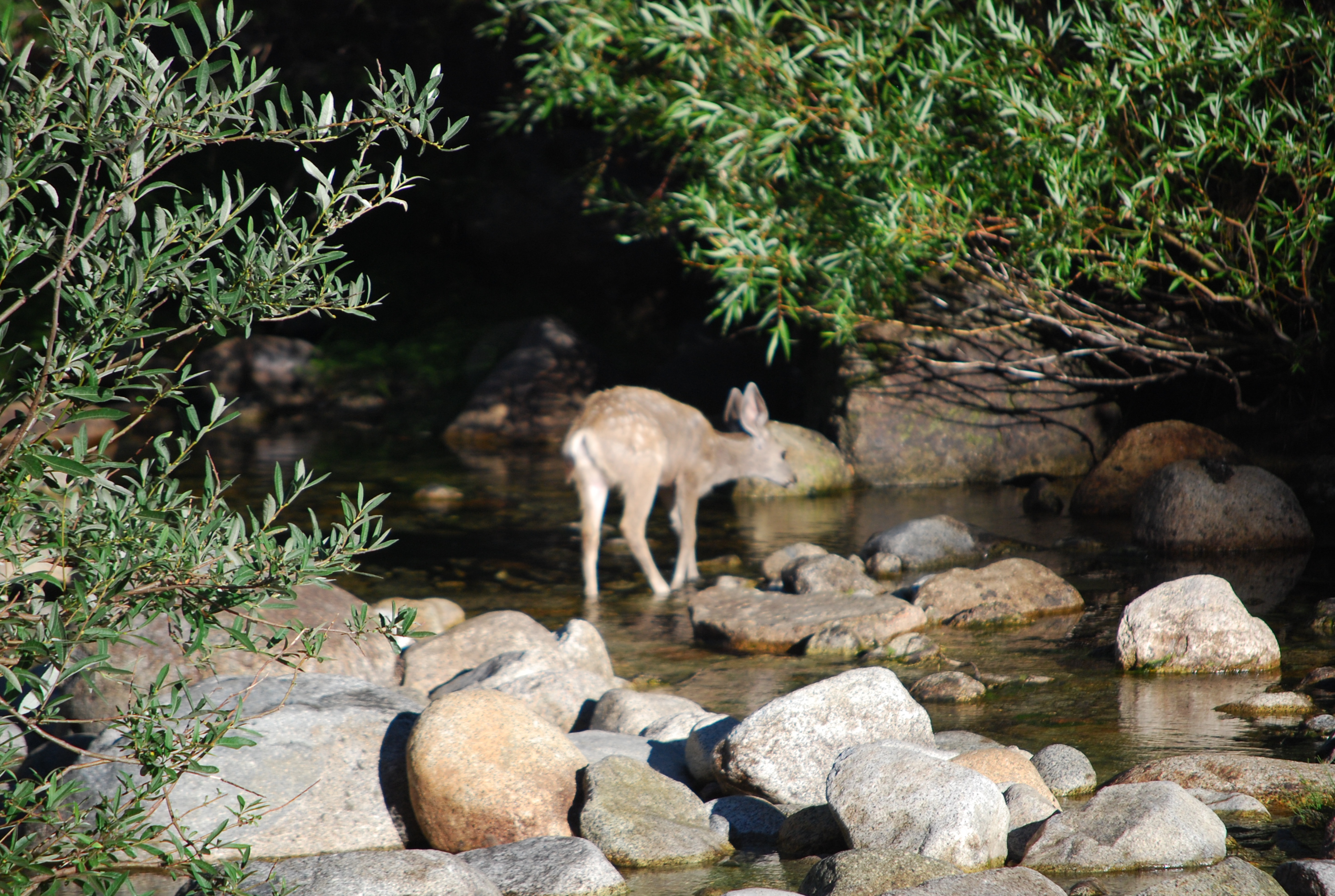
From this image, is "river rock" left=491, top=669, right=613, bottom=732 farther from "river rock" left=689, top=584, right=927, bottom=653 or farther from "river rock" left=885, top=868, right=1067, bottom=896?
"river rock" left=885, top=868, right=1067, bottom=896

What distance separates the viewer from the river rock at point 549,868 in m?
4.48

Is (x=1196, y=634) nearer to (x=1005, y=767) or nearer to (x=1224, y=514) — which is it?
(x=1005, y=767)

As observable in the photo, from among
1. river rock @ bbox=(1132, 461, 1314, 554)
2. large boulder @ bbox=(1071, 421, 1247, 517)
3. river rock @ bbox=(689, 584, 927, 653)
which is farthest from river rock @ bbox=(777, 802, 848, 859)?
large boulder @ bbox=(1071, 421, 1247, 517)

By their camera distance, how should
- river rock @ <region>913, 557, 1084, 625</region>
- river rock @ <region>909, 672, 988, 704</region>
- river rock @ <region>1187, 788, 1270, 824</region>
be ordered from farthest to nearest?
1. river rock @ <region>913, 557, 1084, 625</region>
2. river rock @ <region>909, 672, 988, 704</region>
3. river rock @ <region>1187, 788, 1270, 824</region>

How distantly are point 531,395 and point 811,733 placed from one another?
1517cm

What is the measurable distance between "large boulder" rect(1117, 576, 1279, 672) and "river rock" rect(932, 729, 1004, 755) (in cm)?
161

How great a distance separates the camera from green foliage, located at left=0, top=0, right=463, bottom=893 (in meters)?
2.74

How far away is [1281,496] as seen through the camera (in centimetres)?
972

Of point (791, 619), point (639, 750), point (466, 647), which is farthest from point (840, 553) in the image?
point (639, 750)

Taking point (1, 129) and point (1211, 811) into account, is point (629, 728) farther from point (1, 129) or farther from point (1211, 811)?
point (1, 129)

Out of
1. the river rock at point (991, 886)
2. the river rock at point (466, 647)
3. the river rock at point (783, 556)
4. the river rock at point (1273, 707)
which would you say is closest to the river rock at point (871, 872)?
the river rock at point (991, 886)

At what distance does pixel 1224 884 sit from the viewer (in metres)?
4.05

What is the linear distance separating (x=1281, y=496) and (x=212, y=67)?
9454mm

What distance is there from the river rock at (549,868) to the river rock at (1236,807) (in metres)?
2.43
